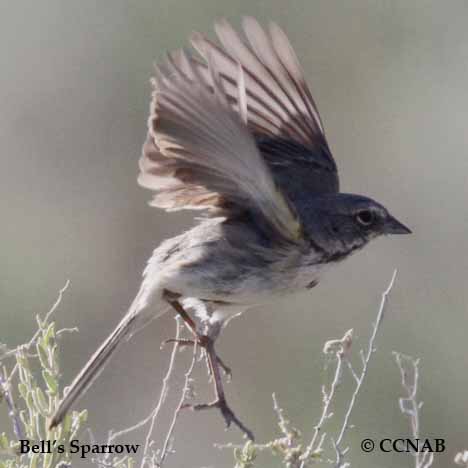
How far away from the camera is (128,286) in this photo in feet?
35.1

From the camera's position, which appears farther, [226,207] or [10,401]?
[226,207]

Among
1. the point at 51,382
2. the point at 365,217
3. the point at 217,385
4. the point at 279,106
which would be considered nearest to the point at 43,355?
the point at 51,382

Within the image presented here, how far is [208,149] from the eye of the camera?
539 centimetres

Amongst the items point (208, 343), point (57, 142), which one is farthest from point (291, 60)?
point (57, 142)

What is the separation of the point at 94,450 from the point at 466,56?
783cm

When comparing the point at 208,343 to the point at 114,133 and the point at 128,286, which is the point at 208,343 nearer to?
the point at 128,286

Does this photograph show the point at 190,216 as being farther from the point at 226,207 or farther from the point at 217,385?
the point at 217,385

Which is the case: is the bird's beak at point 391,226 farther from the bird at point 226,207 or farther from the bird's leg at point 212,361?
the bird's leg at point 212,361

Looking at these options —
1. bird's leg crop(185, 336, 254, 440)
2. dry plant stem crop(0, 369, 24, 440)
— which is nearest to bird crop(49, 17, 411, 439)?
bird's leg crop(185, 336, 254, 440)

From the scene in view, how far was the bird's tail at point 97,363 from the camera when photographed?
201 inches

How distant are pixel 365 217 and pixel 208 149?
1030mm

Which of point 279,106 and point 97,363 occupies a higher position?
point 279,106

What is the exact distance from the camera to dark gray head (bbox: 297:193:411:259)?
19.5 ft

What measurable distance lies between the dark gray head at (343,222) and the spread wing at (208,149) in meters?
0.21
